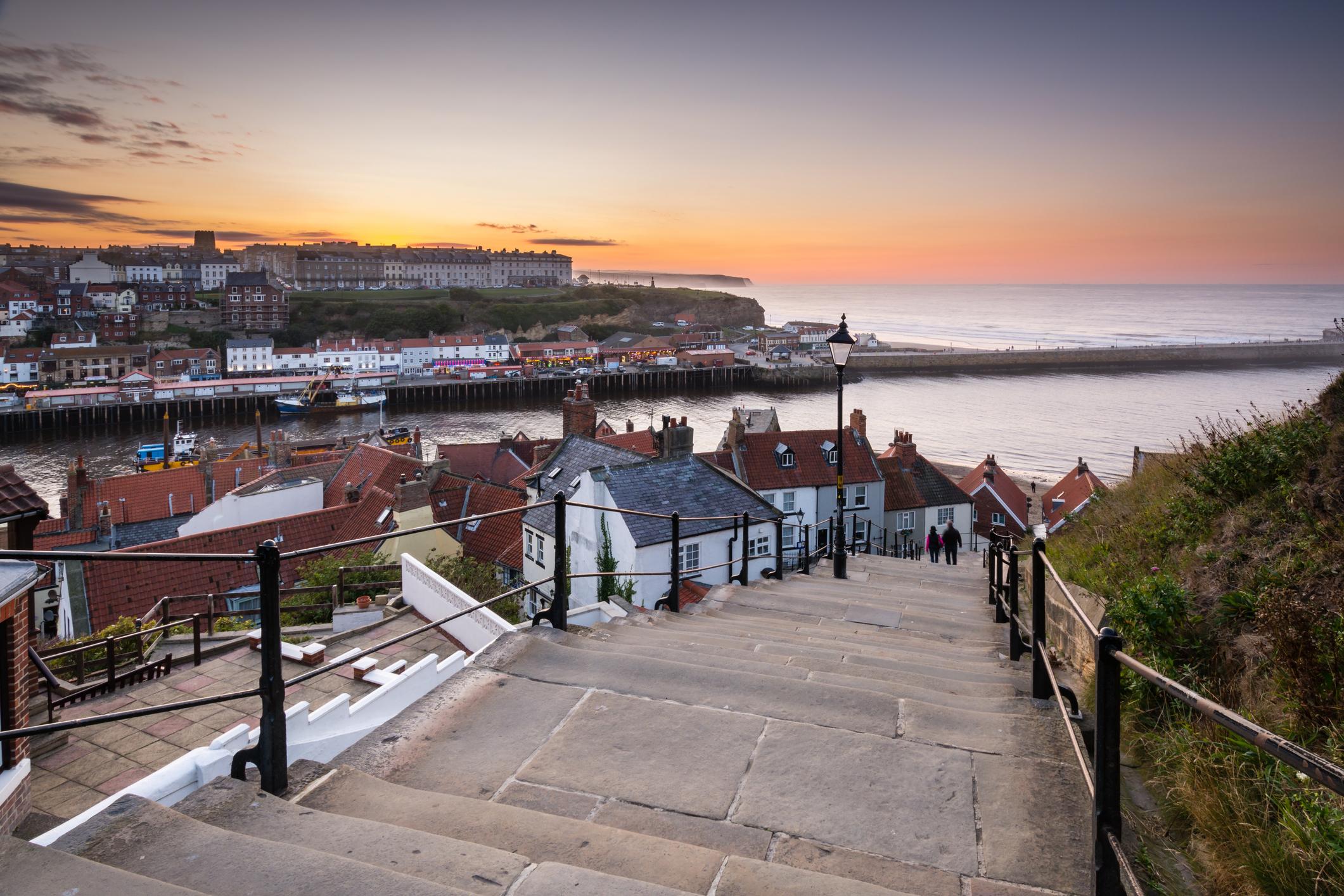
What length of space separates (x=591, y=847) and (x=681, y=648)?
294cm

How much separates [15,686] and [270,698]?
3311 mm

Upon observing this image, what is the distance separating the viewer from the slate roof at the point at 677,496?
66.8 ft

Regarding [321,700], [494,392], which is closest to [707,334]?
[494,392]

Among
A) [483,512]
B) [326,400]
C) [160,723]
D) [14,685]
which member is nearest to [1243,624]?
[14,685]

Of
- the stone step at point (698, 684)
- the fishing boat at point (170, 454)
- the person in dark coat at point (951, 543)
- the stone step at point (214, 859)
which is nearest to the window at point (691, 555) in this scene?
the person in dark coat at point (951, 543)

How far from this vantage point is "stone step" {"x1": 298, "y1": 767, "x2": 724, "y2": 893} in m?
2.65

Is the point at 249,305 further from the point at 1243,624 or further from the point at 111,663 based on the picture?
the point at 1243,624

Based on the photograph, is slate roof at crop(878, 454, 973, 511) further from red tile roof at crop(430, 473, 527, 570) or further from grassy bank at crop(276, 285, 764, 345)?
grassy bank at crop(276, 285, 764, 345)

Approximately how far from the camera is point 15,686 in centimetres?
514

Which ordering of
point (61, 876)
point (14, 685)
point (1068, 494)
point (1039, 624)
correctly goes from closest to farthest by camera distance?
1. point (61, 876)
2. point (1039, 624)
3. point (14, 685)
4. point (1068, 494)

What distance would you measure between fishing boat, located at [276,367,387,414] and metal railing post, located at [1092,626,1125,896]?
9366cm

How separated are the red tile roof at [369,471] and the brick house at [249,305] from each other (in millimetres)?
122104

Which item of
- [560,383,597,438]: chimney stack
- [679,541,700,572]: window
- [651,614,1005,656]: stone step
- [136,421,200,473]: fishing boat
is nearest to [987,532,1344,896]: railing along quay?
[651,614,1005,656]: stone step

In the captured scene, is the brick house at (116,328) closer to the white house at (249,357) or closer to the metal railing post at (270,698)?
the white house at (249,357)
